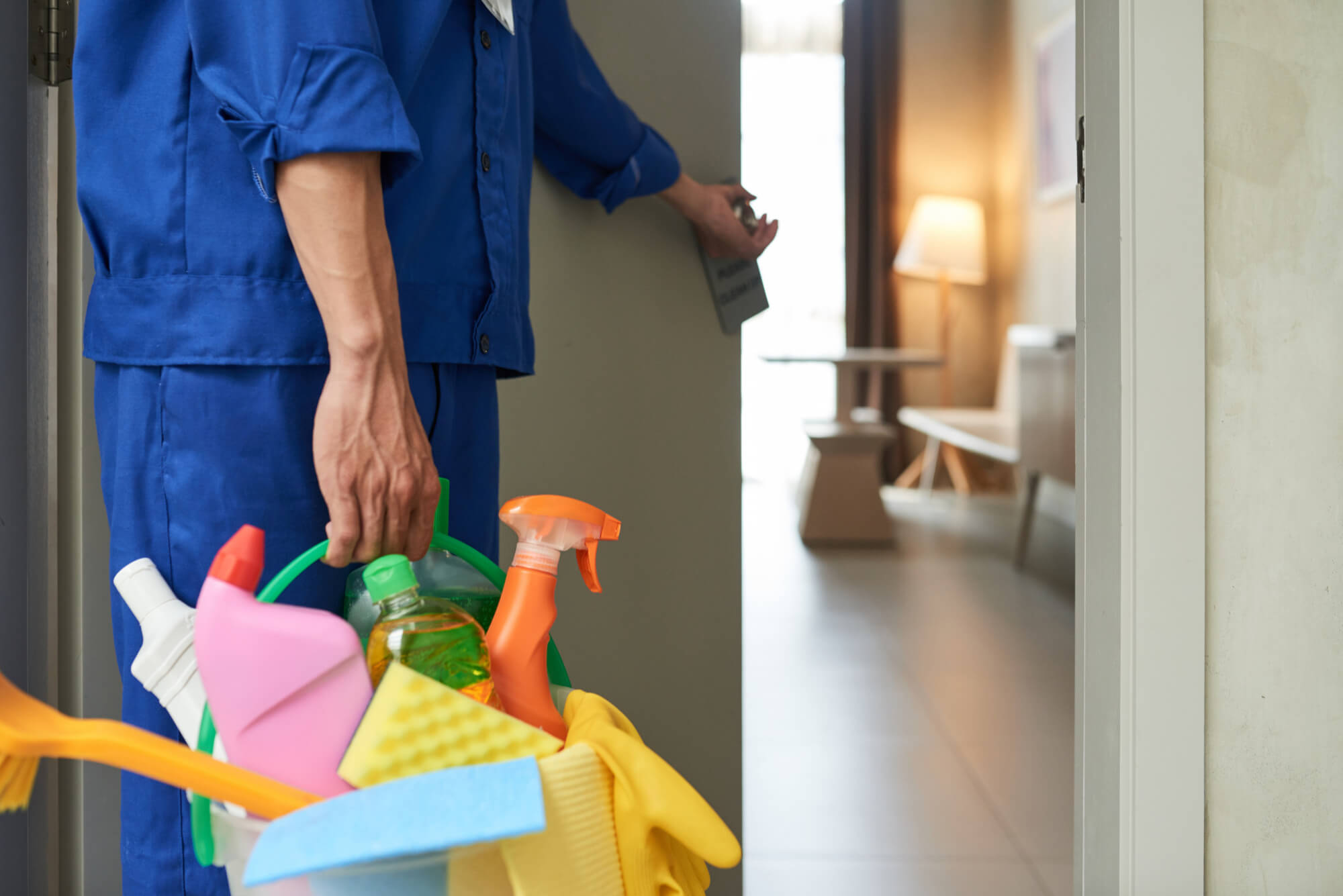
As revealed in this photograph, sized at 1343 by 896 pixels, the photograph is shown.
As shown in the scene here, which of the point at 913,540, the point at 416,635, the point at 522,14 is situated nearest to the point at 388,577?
the point at 416,635

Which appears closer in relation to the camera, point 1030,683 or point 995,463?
point 1030,683

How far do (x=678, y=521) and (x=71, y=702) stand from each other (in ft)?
2.24

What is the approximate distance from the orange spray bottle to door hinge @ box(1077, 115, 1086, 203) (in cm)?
52

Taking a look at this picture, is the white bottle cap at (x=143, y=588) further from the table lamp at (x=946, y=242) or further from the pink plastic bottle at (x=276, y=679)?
the table lamp at (x=946, y=242)

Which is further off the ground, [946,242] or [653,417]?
[946,242]

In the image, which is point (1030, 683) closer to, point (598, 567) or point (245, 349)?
point (598, 567)

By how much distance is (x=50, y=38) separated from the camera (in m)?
0.97

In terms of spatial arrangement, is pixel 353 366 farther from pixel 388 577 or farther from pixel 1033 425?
pixel 1033 425

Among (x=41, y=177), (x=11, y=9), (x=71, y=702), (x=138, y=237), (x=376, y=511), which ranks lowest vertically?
(x=71, y=702)

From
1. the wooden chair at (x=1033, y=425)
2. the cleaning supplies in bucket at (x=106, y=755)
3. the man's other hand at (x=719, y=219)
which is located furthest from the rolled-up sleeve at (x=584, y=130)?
the wooden chair at (x=1033, y=425)

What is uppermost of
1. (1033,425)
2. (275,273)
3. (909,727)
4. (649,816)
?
(275,273)

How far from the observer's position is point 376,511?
578 millimetres

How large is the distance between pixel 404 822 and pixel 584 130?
2.60ft

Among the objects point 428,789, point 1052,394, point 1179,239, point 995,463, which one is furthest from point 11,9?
point 995,463
